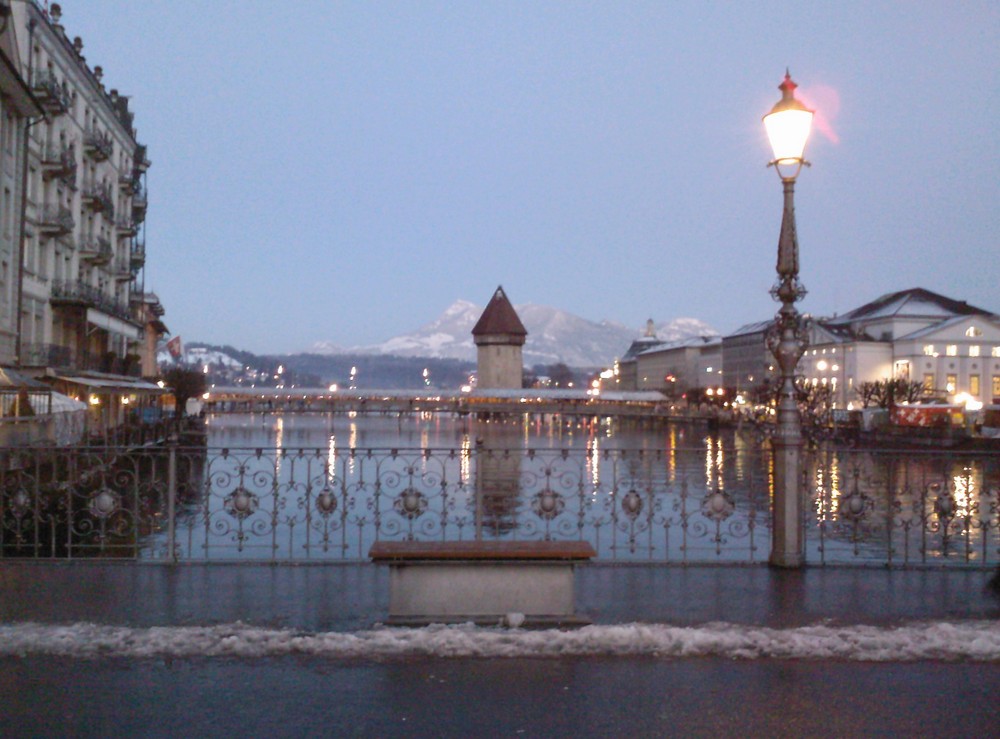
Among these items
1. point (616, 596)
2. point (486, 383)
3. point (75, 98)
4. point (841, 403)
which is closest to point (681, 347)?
point (486, 383)

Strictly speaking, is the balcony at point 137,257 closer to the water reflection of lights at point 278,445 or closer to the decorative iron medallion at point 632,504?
the water reflection of lights at point 278,445

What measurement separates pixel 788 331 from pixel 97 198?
40386mm

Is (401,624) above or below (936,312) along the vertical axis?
below

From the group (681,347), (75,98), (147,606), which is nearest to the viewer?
(147,606)

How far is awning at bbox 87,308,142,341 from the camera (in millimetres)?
42184

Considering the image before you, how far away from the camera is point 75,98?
42156mm

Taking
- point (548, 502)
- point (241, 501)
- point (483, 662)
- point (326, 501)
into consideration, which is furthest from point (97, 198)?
point (483, 662)

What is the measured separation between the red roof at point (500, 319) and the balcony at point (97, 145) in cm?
8573

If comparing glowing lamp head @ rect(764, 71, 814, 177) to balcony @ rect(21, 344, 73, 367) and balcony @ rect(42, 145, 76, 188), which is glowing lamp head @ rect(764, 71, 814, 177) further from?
balcony @ rect(42, 145, 76, 188)

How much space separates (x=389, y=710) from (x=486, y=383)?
12713cm

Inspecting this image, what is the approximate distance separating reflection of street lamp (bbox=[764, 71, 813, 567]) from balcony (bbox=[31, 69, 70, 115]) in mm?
30587

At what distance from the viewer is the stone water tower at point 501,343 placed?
132m

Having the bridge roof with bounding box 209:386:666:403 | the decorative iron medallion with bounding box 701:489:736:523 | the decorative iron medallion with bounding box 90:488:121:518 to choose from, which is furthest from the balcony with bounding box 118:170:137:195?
the bridge roof with bounding box 209:386:666:403

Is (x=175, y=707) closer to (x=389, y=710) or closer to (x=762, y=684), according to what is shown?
(x=389, y=710)
